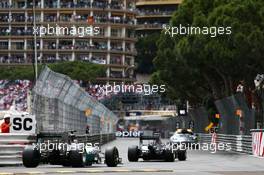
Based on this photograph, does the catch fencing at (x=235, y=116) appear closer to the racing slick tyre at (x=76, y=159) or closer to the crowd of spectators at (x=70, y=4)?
the racing slick tyre at (x=76, y=159)

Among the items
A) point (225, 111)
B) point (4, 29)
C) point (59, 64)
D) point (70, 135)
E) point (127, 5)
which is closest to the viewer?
point (70, 135)

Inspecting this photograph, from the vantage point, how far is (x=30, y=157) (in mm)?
25125

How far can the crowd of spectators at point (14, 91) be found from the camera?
11196cm

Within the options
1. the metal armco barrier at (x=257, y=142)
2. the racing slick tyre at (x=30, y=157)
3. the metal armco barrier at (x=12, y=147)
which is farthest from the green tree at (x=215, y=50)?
the racing slick tyre at (x=30, y=157)

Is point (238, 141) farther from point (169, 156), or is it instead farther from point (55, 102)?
point (55, 102)

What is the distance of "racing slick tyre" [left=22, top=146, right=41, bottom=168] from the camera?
82.0ft

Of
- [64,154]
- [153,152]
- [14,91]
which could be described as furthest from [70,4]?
[64,154]

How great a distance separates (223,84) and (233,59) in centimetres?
1279

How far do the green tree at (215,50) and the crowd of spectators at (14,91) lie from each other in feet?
129

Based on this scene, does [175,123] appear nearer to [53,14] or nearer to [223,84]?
[223,84]

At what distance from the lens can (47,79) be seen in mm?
29625

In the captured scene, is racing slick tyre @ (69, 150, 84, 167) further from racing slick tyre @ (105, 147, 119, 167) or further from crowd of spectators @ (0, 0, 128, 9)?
crowd of spectators @ (0, 0, 128, 9)

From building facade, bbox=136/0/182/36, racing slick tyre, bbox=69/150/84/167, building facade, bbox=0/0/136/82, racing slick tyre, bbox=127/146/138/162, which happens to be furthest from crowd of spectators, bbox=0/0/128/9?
racing slick tyre, bbox=69/150/84/167

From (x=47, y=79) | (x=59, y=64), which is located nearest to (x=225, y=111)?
(x=47, y=79)
